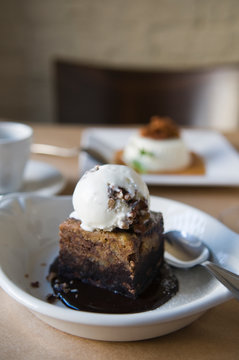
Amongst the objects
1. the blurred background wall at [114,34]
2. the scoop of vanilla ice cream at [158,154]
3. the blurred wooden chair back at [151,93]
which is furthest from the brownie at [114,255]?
the blurred background wall at [114,34]

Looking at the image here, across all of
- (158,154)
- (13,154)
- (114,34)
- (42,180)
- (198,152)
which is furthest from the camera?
(114,34)

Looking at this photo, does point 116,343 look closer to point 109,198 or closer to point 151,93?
point 109,198

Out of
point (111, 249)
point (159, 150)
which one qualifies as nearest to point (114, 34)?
point (159, 150)

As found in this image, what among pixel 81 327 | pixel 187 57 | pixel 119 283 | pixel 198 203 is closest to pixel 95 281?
pixel 119 283

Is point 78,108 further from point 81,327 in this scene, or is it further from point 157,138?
point 81,327

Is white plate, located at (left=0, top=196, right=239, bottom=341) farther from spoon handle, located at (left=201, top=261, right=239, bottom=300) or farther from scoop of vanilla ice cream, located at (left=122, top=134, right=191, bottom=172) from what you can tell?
scoop of vanilla ice cream, located at (left=122, top=134, right=191, bottom=172)

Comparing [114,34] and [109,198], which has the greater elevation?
[114,34]

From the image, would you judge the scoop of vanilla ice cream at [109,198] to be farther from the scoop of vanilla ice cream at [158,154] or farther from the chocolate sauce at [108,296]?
the scoop of vanilla ice cream at [158,154]
